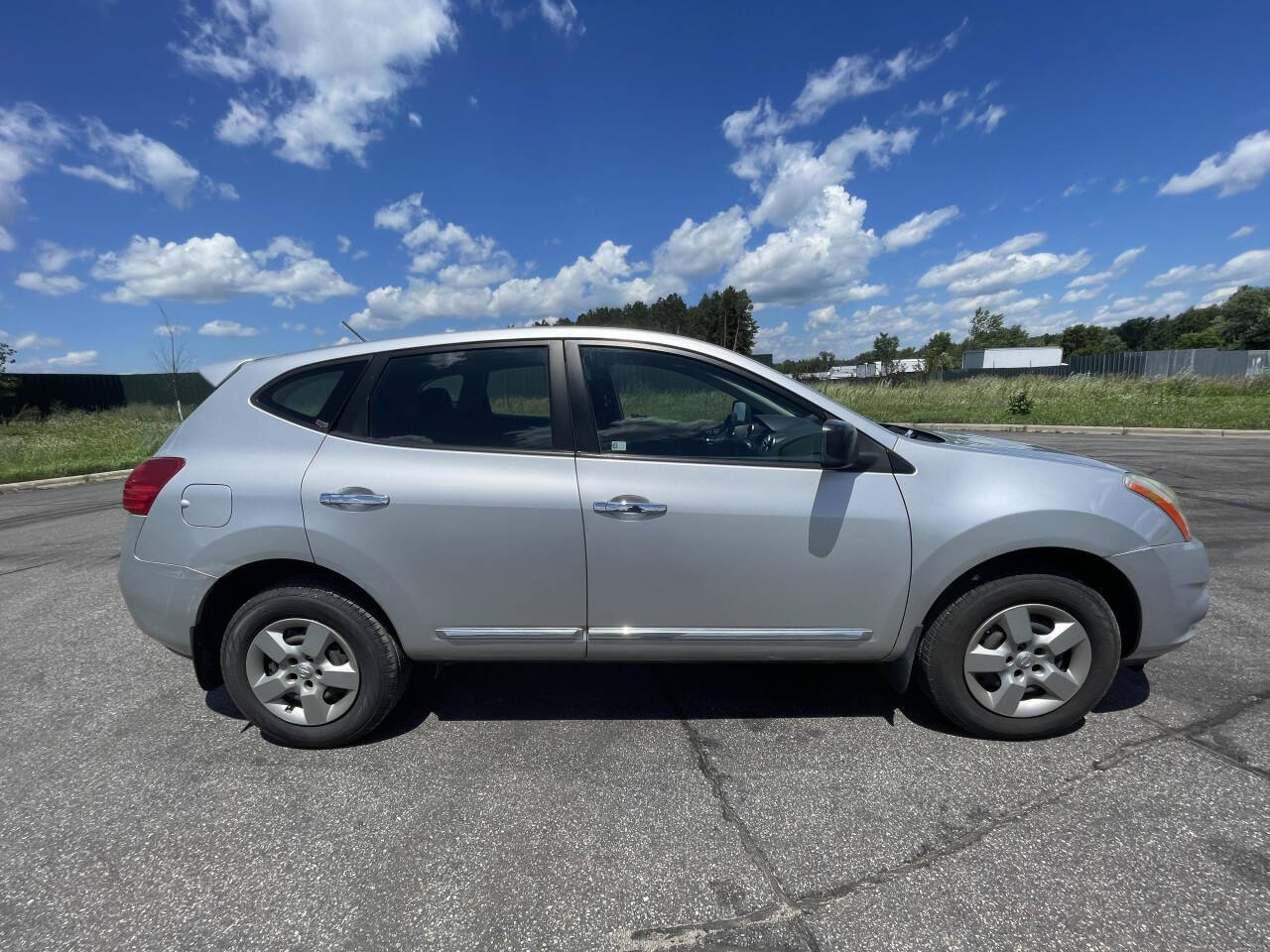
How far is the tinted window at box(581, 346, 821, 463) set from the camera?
8.52ft

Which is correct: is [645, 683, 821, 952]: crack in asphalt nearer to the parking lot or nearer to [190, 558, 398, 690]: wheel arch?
the parking lot

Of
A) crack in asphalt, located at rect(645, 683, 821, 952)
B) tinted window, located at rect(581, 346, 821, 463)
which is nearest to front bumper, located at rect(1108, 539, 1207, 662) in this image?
tinted window, located at rect(581, 346, 821, 463)

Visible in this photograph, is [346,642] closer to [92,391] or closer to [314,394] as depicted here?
[314,394]

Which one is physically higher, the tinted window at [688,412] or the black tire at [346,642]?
the tinted window at [688,412]

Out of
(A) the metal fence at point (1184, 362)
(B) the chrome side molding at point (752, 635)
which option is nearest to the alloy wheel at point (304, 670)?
(B) the chrome side molding at point (752, 635)

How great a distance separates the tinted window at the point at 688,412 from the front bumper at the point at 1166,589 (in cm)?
141

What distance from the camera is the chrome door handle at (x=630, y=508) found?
2.46m

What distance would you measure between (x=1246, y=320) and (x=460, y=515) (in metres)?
89.9

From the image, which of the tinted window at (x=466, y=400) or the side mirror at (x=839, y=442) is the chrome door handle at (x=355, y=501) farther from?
the side mirror at (x=839, y=442)

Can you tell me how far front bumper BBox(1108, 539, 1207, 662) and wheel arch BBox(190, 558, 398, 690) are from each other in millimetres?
3138

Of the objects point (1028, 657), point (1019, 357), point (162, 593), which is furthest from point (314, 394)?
point (1019, 357)

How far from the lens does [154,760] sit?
2.68m

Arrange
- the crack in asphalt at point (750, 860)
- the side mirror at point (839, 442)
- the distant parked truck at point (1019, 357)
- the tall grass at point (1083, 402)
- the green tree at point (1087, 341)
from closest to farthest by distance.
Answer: the crack in asphalt at point (750, 860)
the side mirror at point (839, 442)
the tall grass at point (1083, 402)
the distant parked truck at point (1019, 357)
the green tree at point (1087, 341)

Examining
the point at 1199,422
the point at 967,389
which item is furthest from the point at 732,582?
the point at 967,389
